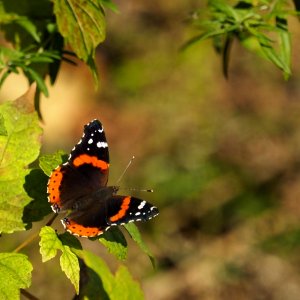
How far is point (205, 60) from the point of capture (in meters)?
7.57

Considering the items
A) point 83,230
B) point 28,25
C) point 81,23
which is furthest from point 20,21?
point 83,230

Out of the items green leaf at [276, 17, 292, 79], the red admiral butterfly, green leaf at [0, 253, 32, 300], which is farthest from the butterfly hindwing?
green leaf at [276, 17, 292, 79]

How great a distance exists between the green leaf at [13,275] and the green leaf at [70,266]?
0.12 meters

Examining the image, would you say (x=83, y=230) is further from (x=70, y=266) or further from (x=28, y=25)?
(x=28, y=25)

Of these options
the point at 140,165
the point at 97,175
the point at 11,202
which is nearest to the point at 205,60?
the point at 140,165

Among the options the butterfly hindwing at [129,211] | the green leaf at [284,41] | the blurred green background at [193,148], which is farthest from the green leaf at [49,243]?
the blurred green background at [193,148]

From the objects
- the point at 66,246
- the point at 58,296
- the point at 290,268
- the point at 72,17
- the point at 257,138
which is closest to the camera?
the point at 66,246

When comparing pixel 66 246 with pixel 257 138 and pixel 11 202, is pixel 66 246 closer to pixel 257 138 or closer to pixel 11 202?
pixel 11 202

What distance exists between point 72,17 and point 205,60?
208 inches

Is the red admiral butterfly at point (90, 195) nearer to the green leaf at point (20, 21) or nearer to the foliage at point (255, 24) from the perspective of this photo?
the green leaf at point (20, 21)

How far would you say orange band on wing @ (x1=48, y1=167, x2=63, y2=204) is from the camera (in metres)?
2.22

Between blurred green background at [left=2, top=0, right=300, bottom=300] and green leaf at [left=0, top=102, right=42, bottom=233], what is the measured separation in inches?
130

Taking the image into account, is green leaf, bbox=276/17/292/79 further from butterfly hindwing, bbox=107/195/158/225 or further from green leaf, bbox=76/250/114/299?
green leaf, bbox=76/250/114/299

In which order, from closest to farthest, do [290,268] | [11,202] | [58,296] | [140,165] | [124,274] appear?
[11,202] < [124,274] < [58,296] < [290,268] < [140,165]
